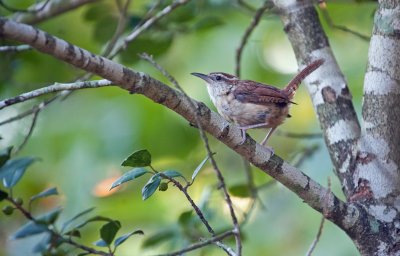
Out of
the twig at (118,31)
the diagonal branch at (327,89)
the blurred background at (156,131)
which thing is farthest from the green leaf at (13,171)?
the blurred background at (156,131)

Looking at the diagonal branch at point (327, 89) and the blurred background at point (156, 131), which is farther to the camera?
the blurred background at point (156, 131)

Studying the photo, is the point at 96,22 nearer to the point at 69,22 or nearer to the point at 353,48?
the point at 69,22

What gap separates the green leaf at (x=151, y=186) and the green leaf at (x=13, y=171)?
594 millimetres

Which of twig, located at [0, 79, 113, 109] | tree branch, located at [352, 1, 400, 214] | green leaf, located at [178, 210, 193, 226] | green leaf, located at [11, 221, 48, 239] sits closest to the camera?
twig, located at [0, 79, 113, 109]

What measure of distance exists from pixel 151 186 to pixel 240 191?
1.61 meters

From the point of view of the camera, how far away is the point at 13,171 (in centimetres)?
325

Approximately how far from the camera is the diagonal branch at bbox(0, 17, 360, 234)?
87.0 inches

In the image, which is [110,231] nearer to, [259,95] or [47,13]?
[259,95]

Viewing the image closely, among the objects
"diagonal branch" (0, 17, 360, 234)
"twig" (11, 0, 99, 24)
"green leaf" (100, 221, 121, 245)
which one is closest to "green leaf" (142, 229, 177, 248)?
"green leaf" (100, 221, 121, 245)

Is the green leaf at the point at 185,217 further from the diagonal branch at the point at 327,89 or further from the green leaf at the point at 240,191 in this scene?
the diagonal branch at the point at 327,89

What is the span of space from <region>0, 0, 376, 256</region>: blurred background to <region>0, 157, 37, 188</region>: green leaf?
1.65 meters

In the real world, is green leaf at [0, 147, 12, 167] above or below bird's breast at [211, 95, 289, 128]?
below

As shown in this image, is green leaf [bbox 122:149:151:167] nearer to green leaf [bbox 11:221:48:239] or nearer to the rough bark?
green leaf [bbox 11:221:48:239]

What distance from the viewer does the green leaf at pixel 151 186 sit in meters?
3.01
